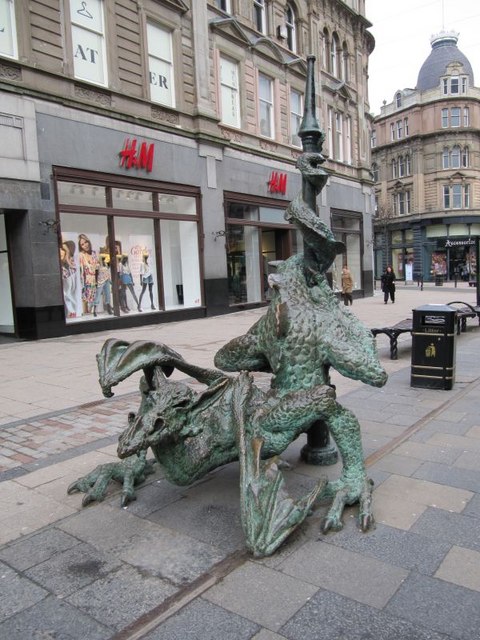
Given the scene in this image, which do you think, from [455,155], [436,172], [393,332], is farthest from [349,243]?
[455,155]

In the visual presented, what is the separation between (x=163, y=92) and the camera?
52.6 feet

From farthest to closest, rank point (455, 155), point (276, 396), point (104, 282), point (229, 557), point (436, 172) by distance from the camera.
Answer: point (455, 155), point (436, 172), point (104, 282), point (276, 396), point (229, 557)

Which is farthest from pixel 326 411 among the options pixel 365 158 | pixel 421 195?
pixel 421 195

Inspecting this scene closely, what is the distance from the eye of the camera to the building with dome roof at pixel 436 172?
163 feet

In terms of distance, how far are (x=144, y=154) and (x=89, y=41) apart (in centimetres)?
308

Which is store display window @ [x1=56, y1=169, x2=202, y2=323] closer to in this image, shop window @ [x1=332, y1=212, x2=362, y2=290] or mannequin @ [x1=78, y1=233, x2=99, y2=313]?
mannequin @ [x1=78, y1=233, x2=99, y2=313]

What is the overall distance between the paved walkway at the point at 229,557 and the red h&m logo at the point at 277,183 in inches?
645

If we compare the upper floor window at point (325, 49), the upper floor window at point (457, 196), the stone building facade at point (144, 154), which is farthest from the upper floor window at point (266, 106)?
the upper floor window at point (457, 196)

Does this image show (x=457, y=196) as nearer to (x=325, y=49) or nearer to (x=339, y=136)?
(x=339, y=136)

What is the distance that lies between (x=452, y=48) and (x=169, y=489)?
6234 centimetres

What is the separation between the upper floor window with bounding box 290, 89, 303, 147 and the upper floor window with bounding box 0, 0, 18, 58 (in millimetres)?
12242

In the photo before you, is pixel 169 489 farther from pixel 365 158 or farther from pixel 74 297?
pixel 365 158

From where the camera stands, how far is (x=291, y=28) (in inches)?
870

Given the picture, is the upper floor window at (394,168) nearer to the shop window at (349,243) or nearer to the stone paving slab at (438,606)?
the shop window at (349,243)
